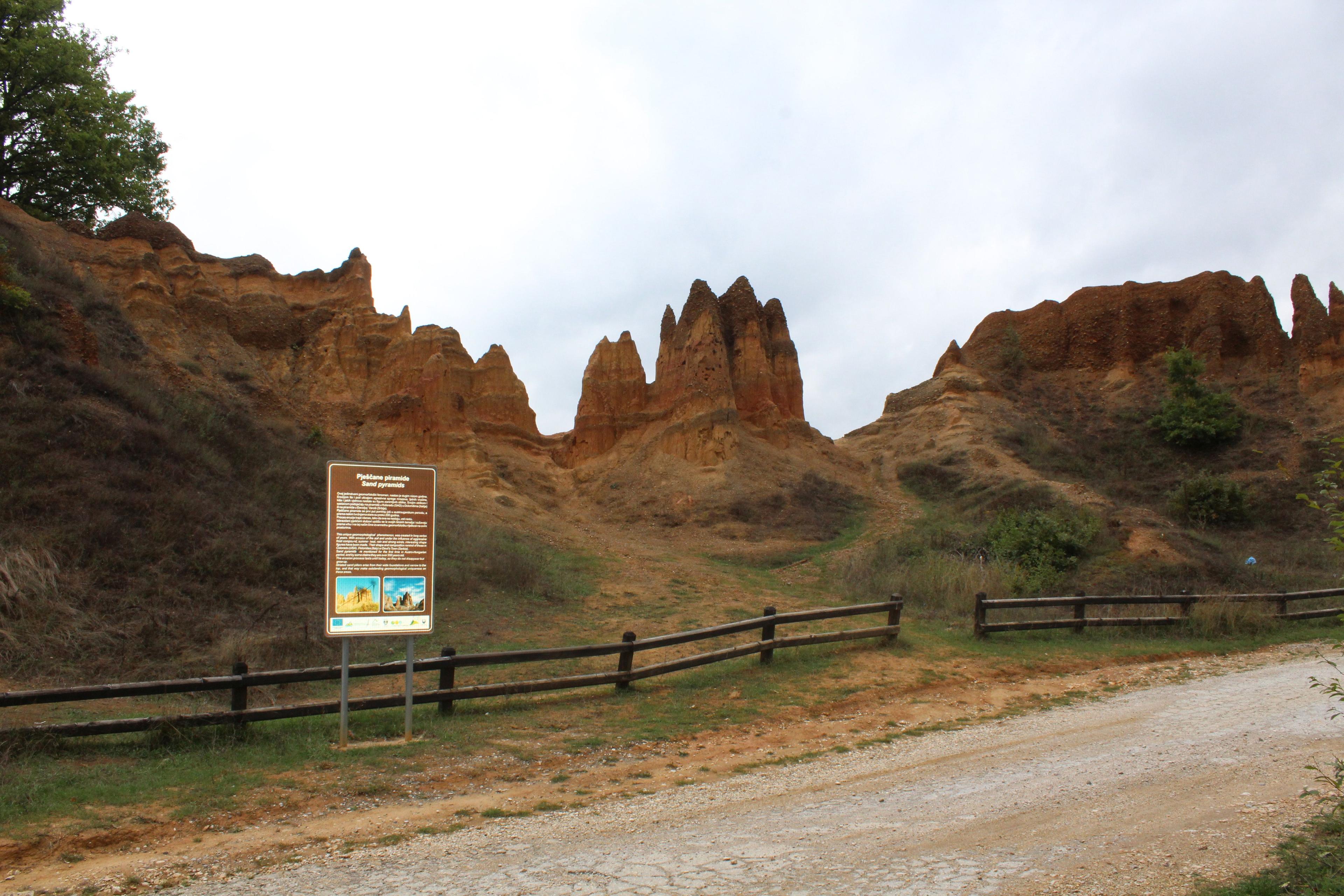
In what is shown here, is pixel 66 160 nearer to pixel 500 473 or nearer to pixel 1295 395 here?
pixel 500 473

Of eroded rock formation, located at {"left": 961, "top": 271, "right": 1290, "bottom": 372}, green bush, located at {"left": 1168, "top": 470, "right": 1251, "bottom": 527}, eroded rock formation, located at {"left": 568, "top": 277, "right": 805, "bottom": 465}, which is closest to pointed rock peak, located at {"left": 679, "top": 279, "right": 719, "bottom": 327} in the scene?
eroded rock formation, located at {"left": 568, "top": 277, "right": 805, "bottom": 465}

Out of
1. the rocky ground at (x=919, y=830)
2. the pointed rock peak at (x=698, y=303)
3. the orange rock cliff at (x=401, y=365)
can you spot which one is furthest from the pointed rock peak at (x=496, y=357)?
the rocky ground at (x=919, y=830)

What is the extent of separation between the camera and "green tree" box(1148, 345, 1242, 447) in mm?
39969

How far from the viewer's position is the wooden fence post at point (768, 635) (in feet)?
41.0

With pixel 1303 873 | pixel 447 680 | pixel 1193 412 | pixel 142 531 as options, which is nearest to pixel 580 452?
pixel 1193 412

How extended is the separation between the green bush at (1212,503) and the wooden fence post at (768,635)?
27346 mm

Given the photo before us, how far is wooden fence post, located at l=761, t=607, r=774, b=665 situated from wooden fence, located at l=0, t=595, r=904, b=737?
13 mm

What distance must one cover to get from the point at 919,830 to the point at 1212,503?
108 feet

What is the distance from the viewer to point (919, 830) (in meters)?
6.06

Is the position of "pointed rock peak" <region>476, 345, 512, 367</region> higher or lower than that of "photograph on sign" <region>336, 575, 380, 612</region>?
higher

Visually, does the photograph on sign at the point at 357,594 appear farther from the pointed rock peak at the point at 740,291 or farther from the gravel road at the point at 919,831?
the pointed rock peak at the point at 740,291

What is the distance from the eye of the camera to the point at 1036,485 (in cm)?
3412

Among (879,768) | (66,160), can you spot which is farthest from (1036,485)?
(66,160)

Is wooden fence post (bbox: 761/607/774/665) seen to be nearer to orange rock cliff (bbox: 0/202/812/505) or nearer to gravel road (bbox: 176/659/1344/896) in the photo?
gravel road (bbox: 176/659/1344/896)
